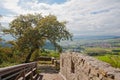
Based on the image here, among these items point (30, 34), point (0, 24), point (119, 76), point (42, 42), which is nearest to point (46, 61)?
point (42, 42)

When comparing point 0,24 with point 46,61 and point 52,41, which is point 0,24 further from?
point 46,61

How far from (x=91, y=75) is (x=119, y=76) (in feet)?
6.11

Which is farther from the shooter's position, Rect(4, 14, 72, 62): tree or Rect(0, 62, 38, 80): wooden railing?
Rect(4, 14, 72, 62): tree

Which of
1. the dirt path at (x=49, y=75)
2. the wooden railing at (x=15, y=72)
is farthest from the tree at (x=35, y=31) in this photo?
the wooden railing at (x=15, y=72)

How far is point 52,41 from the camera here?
26.0 m

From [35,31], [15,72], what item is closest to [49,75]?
[35,31]

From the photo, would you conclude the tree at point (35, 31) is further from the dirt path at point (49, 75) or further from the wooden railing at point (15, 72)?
the wooden railing at point (15, 72)

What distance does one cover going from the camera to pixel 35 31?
83.7 ft

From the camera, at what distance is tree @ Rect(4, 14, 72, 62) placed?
82.9 feet

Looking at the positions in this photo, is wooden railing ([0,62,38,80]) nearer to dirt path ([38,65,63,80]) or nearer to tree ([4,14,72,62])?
dirt path ([38,65,63,80])

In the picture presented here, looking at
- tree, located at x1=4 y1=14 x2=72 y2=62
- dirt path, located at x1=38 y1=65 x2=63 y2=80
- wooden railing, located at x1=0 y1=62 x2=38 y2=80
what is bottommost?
dirt path, located at x1=38 y1=65 x2=63 y2=80

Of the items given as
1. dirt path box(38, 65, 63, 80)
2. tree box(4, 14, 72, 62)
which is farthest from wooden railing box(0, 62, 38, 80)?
tree box(4, 14, 72, 62)

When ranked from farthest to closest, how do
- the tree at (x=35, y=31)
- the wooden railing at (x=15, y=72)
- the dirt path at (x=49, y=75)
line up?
the tree at (x=35, y=31) < the dirt path at (x=49, y=75) < the wooden railing at (x=15, y=72)

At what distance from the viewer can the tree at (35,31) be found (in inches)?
995
